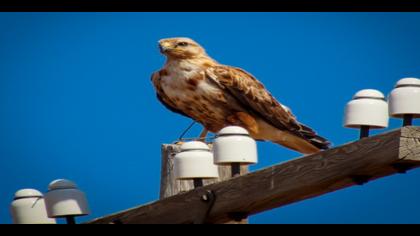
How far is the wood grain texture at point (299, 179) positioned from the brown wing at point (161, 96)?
295 cm

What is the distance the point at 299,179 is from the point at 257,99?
3540 millimetres

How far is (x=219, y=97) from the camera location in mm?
10742

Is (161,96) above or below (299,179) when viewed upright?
above

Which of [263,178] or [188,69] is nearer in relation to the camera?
[263,178]

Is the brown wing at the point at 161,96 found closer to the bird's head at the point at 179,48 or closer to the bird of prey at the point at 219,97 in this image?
the bird of prey at the point at 219,97

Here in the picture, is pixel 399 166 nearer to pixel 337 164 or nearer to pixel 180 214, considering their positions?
pixel 337 164

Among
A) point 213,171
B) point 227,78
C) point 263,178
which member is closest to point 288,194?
point 263,178

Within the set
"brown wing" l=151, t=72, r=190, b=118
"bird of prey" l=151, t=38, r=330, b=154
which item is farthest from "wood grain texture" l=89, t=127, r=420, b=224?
"brown wing" l=151, t=72, r=190, b=118

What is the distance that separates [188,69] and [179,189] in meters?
2.03

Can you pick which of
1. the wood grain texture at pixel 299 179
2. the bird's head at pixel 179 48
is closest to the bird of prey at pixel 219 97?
the bird's head at pixel 179 48

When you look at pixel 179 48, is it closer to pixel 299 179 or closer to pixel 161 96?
pixel 161 96

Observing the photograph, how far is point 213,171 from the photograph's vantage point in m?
7.99

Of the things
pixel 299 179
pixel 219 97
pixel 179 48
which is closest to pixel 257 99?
pixel 219 97

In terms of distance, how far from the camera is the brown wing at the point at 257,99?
1078 centimetres
